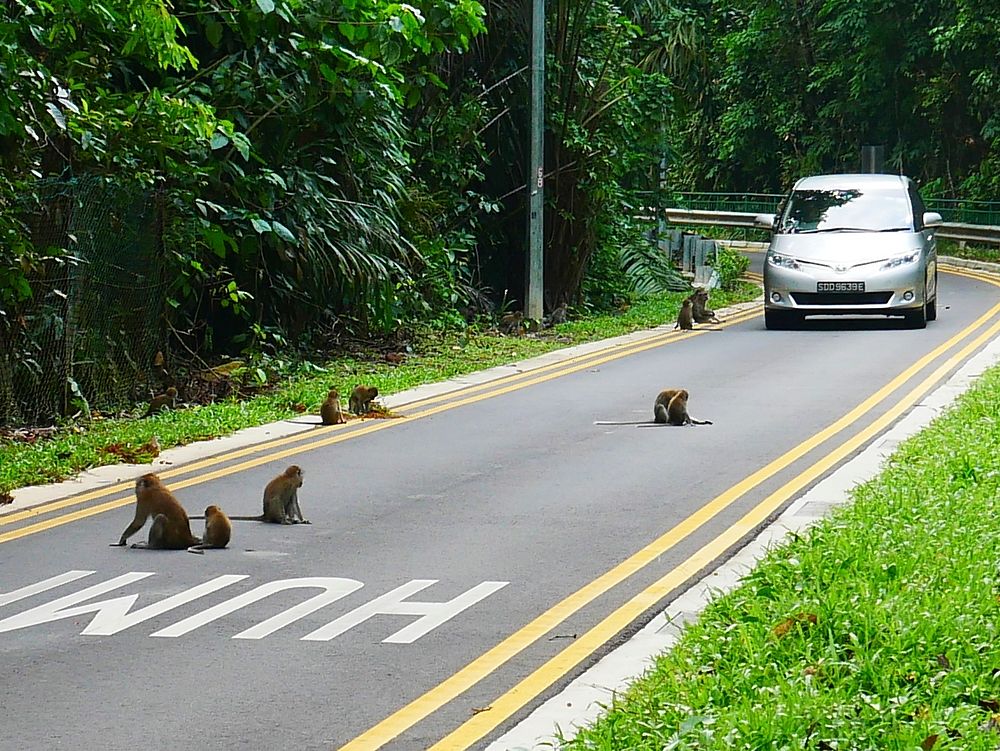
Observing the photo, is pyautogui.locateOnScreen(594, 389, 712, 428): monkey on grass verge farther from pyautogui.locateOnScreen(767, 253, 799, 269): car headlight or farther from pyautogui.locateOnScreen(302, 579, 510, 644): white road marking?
pyautogui.locateOnScreen(767, 253, 799, 269): car headlight

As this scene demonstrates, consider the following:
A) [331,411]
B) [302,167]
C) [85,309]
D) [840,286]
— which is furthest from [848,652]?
[840,286]

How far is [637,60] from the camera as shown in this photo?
3070 cm

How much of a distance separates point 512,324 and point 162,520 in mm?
13552

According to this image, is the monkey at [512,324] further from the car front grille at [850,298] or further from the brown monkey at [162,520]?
the brown monkey at [162,520]

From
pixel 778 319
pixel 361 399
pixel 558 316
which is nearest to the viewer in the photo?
pixel 361 399

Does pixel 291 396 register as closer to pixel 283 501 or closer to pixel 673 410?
pixel 673 410

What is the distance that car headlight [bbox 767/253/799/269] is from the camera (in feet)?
69.4

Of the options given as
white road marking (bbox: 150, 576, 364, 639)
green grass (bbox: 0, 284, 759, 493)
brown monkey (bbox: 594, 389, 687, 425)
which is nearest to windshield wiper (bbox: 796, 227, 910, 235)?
green grass (bbox: 0, 284, 759, 493)

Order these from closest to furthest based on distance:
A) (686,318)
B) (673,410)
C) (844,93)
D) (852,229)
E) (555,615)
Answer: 1. (555,615)
2. (673,410)
3. (852,229)
4. (686,318)
5. (844,93)

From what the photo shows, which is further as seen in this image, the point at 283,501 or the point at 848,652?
the point at 283,501

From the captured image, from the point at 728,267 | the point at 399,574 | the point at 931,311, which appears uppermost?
the point at 399,574

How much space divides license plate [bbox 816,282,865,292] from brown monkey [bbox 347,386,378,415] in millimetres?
8710

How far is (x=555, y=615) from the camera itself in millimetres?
7227

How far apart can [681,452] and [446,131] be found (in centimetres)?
→ 1101
